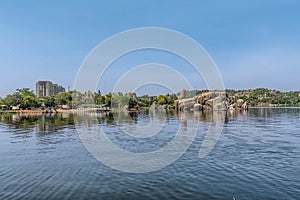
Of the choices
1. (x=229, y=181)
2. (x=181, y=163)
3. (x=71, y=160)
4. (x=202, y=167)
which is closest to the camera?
(x=229, y=181)

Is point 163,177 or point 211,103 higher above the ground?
point 211,103

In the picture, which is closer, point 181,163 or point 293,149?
point 181,163

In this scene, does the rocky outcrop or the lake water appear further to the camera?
the rocky outcrop

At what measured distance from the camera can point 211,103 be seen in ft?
536

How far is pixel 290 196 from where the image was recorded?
11750 mm

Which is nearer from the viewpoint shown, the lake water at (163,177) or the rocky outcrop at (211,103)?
the lake water at (163,177)

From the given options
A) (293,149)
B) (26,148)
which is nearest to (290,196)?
(293,149)

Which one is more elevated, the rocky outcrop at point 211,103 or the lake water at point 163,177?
the rocky outcrop at point 211,103

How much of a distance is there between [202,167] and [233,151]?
6427 mm

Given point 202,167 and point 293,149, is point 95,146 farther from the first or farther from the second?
point 293,149

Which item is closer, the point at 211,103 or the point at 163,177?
the point at 163,177

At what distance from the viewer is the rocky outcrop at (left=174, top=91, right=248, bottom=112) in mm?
→ 158488

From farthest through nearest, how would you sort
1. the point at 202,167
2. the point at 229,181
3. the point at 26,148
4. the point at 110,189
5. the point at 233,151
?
1. the point at 26,148
2. the point at 233,151
3. the point at 202,167
4. the point at 229,181
5. the point at 110,189

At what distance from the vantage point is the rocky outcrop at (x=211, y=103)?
158 m
